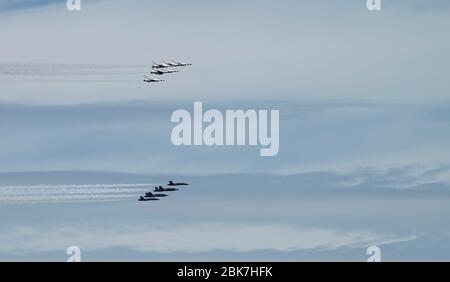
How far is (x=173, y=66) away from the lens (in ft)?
249
